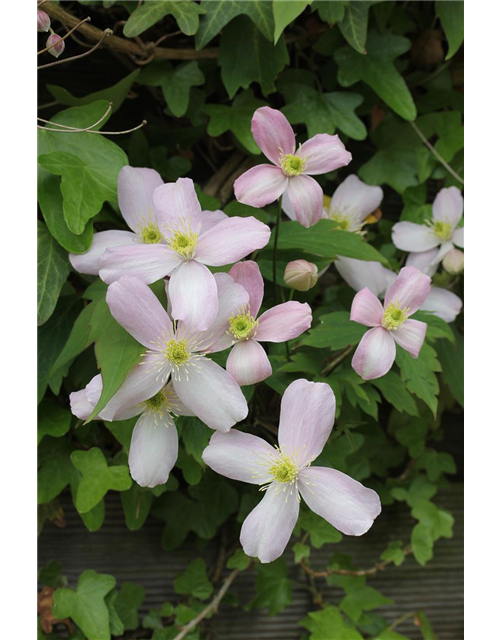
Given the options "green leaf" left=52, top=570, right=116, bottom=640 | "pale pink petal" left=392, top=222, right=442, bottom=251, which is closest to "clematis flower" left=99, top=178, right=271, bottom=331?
"pale pink petal" left=392, top=222, right=442, bottom=251

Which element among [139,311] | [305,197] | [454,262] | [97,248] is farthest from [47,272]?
[454,262]

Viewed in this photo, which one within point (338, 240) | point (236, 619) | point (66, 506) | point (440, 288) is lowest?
point (236, 619)

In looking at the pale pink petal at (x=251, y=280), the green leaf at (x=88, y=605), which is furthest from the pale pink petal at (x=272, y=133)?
the green leaf at (x=88, y=605)

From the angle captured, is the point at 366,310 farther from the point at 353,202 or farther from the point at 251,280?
the point at 353,202

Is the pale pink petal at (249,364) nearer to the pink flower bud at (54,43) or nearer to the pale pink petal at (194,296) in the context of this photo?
the pale pink petal at (194,296)

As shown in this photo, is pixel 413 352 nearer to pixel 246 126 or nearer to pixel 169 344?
pixel 169 344

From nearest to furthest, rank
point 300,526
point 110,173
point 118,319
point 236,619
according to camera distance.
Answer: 1. point 118,319
2. point 110,173
3. point 300,526
4. point 236,619

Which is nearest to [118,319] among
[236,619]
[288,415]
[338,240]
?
[288,415]
